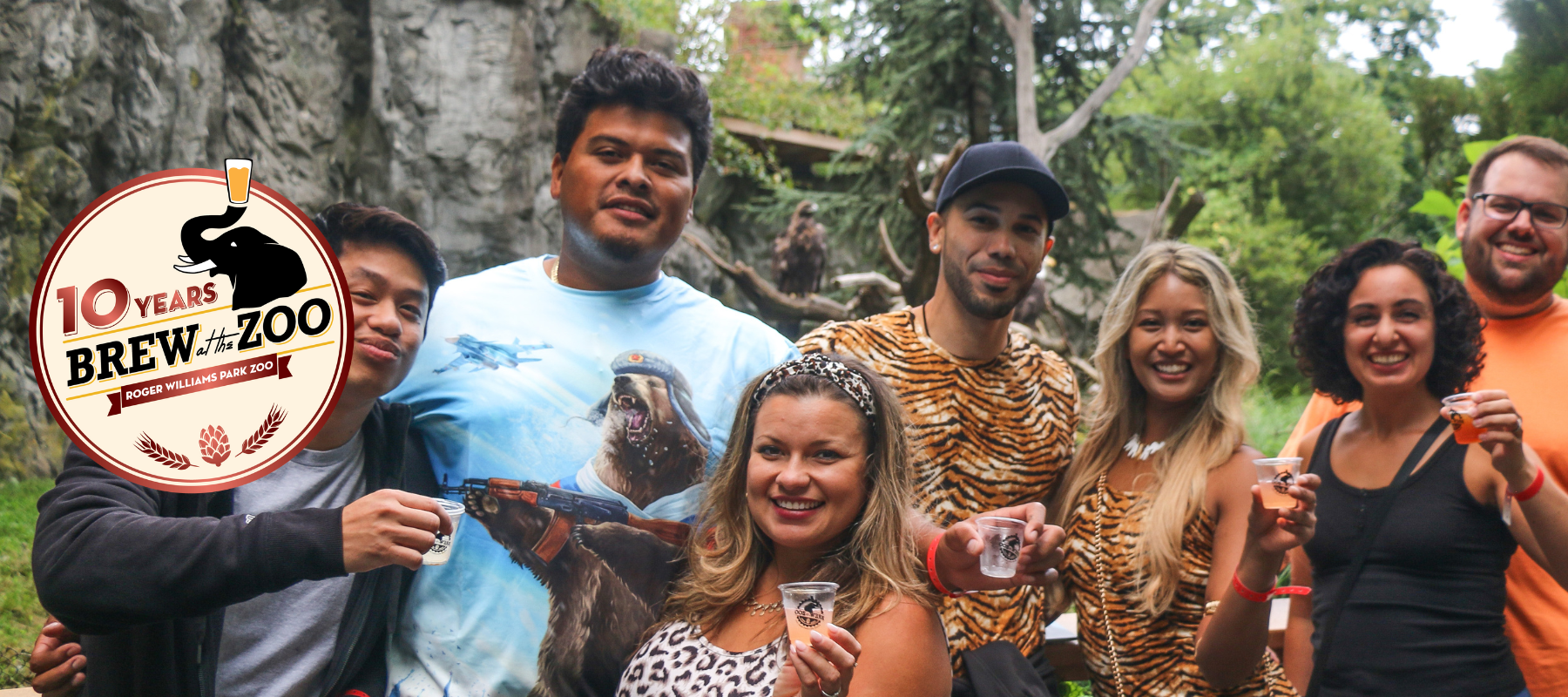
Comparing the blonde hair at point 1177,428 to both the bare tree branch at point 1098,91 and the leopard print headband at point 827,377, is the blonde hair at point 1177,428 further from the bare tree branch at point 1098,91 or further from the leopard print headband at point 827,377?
the bare tree branch at point 1098,91

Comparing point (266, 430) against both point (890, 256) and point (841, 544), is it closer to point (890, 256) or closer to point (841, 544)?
point (841, 544)

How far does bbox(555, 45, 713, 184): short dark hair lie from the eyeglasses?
2.82 m

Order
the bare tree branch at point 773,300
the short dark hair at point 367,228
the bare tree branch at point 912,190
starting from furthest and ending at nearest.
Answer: the bare tree branch at point 773,300 → the bare tree branch at point 912,190 → the short dark hair at point 367,228

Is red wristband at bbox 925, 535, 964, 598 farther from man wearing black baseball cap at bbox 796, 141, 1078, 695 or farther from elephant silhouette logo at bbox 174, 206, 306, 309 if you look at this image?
elephant silhouette logo at bbox 174, 206, 306, 309

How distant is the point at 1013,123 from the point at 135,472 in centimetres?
1198

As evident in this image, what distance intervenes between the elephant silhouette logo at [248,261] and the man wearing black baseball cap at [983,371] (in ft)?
4.82

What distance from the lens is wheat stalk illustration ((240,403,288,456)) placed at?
209cm

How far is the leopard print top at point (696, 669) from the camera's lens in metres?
2.11

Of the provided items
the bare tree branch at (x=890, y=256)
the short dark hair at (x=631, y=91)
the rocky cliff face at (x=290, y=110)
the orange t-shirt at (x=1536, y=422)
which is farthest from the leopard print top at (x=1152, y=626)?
the rocky cliff face at (x=290, y=110)

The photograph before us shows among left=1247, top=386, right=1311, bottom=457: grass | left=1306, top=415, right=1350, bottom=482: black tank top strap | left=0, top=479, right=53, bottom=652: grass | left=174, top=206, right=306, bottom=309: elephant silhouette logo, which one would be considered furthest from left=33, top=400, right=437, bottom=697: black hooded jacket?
left=1247, top=386, right=1311, bottom=457: grass

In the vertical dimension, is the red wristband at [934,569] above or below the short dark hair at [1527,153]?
below

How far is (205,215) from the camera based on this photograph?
7.05 ft

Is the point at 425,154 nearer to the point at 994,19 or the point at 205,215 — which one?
the point at 994,19

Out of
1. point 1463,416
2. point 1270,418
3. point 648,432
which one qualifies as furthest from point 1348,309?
point 1270,418
